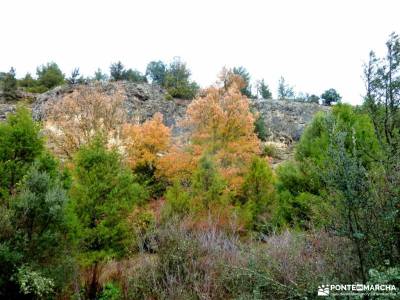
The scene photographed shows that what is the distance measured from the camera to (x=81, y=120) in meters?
19.9

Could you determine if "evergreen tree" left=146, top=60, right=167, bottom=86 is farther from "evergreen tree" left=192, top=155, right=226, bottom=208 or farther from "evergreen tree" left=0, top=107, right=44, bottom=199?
"evergreen tree" left=0, top=107, right=44, bottom=199

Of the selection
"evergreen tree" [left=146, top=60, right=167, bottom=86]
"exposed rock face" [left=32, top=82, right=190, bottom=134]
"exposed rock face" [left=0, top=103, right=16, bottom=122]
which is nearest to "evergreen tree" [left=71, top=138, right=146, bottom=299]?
"exposed rock face" [left=32, top=82, right=190, bottom=134]

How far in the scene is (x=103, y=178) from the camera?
9312 millimetres

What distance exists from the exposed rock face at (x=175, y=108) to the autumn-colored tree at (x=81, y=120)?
28.3 feet

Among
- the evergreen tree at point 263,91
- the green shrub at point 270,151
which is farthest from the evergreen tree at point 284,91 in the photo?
the green shrub at point 270,151

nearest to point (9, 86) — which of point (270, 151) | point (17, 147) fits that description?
point (270, 151)

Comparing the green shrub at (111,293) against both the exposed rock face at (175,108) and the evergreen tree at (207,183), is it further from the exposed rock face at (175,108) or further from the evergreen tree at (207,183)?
the exposed rock face at (175,108)

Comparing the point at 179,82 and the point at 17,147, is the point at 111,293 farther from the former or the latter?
the point at 179,82

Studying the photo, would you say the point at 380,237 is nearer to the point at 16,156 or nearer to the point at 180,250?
the point at 180,250

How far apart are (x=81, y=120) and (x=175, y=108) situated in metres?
16.9

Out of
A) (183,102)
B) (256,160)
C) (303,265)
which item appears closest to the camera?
(303,265)

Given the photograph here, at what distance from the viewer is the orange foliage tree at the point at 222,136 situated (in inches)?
616

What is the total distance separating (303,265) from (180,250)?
2.52m

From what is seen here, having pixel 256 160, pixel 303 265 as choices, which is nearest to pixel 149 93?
pixel 256 160
